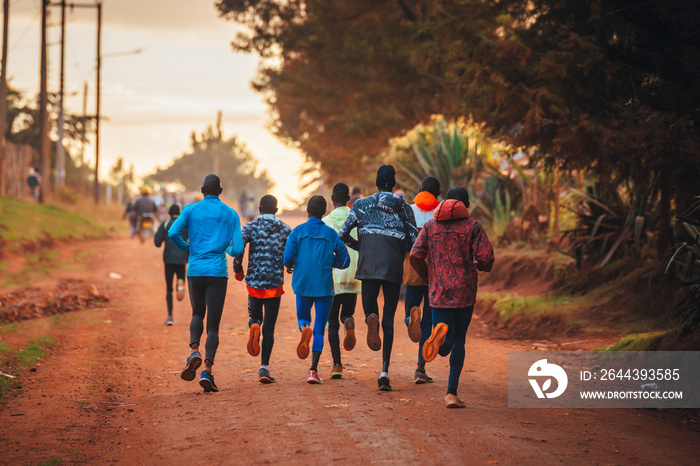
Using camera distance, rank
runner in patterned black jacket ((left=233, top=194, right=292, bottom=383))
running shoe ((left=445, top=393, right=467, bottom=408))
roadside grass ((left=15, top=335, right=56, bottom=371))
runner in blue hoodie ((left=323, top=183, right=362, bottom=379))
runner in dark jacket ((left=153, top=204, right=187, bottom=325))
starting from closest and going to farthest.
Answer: running shoe ((left=445, top=393, right=467, bottom=408)) → runner in patterned black jacket ((left=233, top=194, right=292, bottom=383)) → runner in blue hoodie ((left=323, top=183, right=362, bottom=379)) → roadside grass ((left=15, top=335, right=56, bottom=371)) → runner in dark jacket ((left=153, top=204, right=187, bottom=325))

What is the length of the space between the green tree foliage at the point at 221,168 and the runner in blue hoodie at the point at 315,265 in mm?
101914

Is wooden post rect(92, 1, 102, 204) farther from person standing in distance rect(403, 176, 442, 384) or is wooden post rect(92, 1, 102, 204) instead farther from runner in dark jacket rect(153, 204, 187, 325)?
person standing in distance rect(403, 176, 442, 384)

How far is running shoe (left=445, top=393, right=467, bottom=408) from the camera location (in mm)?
7258

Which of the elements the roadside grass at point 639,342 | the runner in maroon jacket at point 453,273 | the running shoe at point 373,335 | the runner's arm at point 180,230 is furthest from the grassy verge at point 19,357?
the roadside grass at point 639,342

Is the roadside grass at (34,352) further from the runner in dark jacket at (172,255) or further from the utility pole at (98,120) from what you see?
the utility pole at (98,120)

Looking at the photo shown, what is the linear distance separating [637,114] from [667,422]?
4.53 m

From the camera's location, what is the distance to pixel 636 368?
31.1 ft

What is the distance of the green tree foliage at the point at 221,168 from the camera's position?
366 ft

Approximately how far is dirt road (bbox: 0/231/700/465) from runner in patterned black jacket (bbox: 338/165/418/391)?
84 centimetres

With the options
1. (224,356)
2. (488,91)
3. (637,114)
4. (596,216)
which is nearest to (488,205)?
(596,216)

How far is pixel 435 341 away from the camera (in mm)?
7289

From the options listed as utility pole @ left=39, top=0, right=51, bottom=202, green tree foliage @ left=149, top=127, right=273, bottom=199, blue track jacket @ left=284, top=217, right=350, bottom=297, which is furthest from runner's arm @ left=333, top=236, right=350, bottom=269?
green tree foliage @ left=149, top=127, right=273, bottom=199

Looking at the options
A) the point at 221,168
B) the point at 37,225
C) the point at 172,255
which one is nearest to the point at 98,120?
the point at 37,225

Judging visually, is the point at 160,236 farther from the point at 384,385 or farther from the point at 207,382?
the point at 384,385
